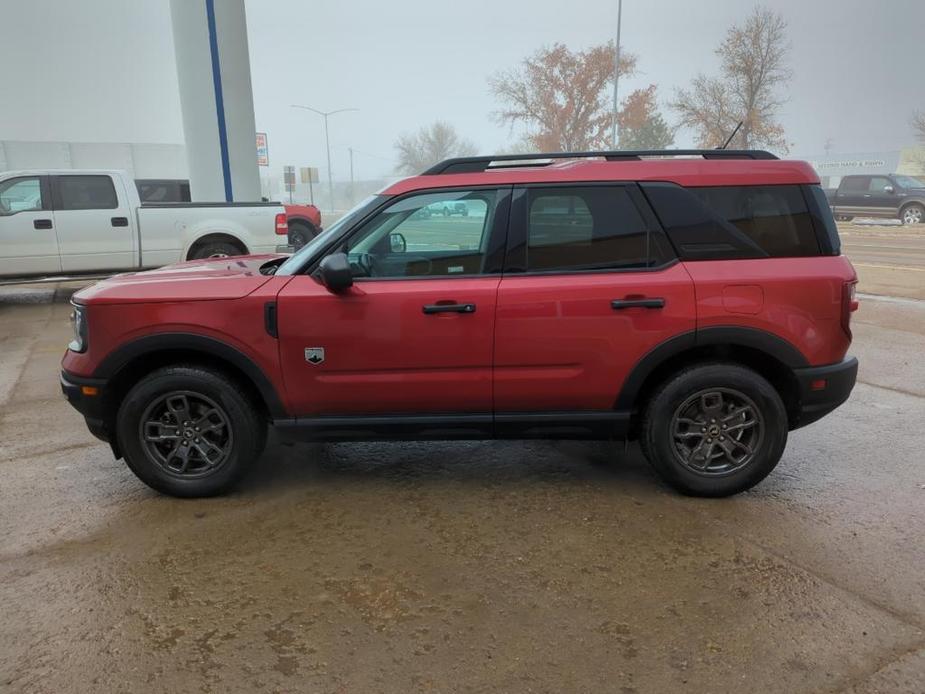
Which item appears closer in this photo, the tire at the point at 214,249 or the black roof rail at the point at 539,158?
the black roof rail at the point at 539,158

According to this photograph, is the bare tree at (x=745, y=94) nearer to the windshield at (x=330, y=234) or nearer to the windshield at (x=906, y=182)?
the windshield at (x=906, y=182)

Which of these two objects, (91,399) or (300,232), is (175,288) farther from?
(300,232)

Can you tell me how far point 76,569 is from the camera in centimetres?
309

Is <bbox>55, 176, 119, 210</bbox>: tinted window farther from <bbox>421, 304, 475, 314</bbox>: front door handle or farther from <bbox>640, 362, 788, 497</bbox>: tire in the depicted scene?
<bbox>640, 362, 788, 497</bbox>: tire

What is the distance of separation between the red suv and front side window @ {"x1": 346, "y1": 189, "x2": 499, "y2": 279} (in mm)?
11

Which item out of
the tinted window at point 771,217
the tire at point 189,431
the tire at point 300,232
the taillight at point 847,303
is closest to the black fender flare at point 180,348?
the tire at point 189,431

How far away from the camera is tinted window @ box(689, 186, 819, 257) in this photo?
11.7ft

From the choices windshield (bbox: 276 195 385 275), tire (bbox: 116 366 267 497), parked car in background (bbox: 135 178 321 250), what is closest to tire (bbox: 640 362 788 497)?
windshield (bbox: 276 195 385 275)

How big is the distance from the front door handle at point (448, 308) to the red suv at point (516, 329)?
2 centimetres

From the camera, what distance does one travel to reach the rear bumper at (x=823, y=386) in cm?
357

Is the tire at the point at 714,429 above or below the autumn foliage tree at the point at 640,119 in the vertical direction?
below

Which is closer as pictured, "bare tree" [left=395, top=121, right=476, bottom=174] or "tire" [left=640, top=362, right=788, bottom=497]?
"tire" [left=640, top=362, right=788, bottom=497]

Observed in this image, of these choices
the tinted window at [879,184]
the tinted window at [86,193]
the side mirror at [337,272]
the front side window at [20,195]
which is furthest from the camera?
the tinted window at [879,184]

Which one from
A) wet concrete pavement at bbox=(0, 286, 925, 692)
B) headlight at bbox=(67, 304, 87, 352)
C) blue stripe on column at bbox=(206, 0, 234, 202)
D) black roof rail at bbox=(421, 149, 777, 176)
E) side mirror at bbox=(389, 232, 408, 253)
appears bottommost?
wet concrete pavement at bbox=(0, 286, 925, 692)
